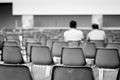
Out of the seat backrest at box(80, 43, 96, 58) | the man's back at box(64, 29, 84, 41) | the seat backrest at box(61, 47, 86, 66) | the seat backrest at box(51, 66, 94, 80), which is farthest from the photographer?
the man's back at box(64, 29, 84, 41)

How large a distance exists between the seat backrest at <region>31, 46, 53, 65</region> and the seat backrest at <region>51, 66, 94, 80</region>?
2124 mm

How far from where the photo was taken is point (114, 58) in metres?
4.54

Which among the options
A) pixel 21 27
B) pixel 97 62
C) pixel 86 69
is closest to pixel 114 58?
pixel 97 62

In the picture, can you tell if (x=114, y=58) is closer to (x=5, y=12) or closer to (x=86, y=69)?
(x=86, y=69)

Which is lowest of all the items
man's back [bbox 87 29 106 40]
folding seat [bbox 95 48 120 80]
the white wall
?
folding seat [bbox 95 48 120 80]

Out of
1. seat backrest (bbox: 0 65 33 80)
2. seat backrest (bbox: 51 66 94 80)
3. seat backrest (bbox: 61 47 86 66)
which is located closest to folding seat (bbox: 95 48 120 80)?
seat backrest (bbox: 61 47 86 66)

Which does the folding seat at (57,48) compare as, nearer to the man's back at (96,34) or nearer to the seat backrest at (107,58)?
the seat backrest at (107,58)

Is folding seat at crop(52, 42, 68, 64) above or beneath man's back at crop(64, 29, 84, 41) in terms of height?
beneath

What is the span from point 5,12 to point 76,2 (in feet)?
16.9

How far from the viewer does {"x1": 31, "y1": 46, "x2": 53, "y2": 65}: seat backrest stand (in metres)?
4.82

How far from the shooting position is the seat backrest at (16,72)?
2658mm

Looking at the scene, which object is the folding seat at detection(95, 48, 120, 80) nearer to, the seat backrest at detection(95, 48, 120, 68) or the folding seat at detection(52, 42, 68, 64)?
the seat backrest at detection(95, 48, 120, 68)

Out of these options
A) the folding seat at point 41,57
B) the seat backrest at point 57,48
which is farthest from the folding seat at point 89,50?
the folding seat at point 41,57

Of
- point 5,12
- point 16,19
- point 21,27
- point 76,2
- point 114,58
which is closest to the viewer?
point 114,58
